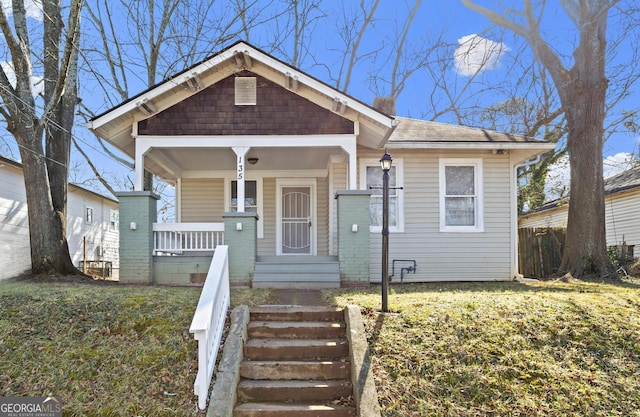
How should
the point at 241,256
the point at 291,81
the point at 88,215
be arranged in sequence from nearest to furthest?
the point at 241,256 → the point at 291,81 → the point at 88,215

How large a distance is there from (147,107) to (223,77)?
63.8 inches

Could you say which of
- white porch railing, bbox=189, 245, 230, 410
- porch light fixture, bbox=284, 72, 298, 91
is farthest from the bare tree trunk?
white porch railing, bbox=189, 245, 230, 410

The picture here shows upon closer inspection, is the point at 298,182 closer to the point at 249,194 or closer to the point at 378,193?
the point at 249,194

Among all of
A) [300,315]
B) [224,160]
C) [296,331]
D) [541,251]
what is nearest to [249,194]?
[224,160]

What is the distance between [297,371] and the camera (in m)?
5.03

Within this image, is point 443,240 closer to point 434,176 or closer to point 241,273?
point 434,176

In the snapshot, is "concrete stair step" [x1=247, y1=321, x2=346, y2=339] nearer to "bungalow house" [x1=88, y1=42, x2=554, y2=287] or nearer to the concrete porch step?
"bungalow house" [x1=88, y1=42, x2=554, y2=287]

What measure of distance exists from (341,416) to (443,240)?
22.1ft

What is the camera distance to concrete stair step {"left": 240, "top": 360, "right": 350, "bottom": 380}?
5.02 m

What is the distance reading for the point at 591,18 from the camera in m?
11.2

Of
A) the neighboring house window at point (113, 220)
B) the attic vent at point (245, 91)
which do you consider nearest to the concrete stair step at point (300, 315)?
the attic vent at point (245, 91)

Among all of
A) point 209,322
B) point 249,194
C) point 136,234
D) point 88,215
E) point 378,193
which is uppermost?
point 249,194

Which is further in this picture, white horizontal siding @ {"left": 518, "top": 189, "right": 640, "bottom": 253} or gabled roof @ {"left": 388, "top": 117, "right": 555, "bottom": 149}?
white horizontal siding @ {"left": 518, "top": 189, "right": 640, "bottom": 253}

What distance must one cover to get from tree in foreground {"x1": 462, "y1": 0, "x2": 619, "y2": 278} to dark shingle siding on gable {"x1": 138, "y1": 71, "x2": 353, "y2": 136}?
6.20m
